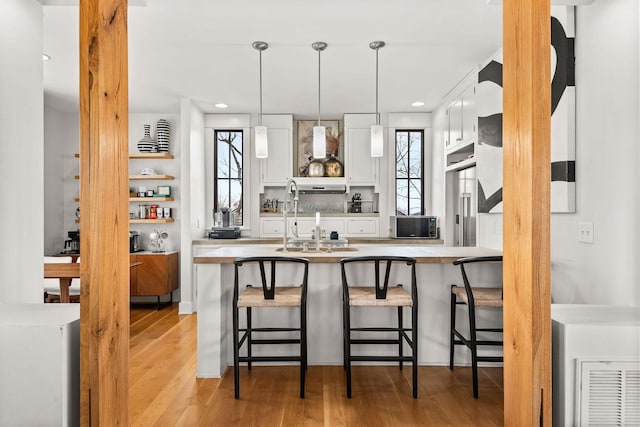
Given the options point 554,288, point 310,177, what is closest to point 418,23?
point 554,288

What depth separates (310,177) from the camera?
17.7 ft

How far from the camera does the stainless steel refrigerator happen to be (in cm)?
405

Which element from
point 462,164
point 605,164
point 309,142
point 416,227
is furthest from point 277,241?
point 605,164

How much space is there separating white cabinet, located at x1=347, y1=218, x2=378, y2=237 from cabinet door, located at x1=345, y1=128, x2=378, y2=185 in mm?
526

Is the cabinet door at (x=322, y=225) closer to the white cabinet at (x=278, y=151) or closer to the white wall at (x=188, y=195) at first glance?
the white cabinet at (x=278, y=151)

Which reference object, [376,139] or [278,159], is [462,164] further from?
[278,159]

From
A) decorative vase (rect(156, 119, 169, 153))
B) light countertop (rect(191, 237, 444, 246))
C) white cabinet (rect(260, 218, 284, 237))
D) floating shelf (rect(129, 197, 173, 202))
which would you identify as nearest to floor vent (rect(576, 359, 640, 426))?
light countertop (rect(191, 237, 444, 246))

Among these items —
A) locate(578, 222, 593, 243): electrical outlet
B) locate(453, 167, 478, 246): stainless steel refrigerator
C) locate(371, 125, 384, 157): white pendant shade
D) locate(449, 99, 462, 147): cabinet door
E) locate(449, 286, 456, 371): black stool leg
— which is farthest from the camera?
locate(449, 99, 462, 147): cabinet door

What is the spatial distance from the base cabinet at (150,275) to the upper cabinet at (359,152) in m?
2.66

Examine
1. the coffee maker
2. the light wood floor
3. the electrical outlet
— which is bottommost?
the light wood floor

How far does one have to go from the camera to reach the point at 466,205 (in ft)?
14.0

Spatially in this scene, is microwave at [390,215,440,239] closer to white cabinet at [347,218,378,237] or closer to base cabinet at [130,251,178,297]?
white cabinet at [347,218,378,237]

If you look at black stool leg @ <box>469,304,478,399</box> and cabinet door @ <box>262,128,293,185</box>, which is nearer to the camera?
black stool leg @ <box>469,304,478,399</box>

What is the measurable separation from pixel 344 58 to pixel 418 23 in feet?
2.71
